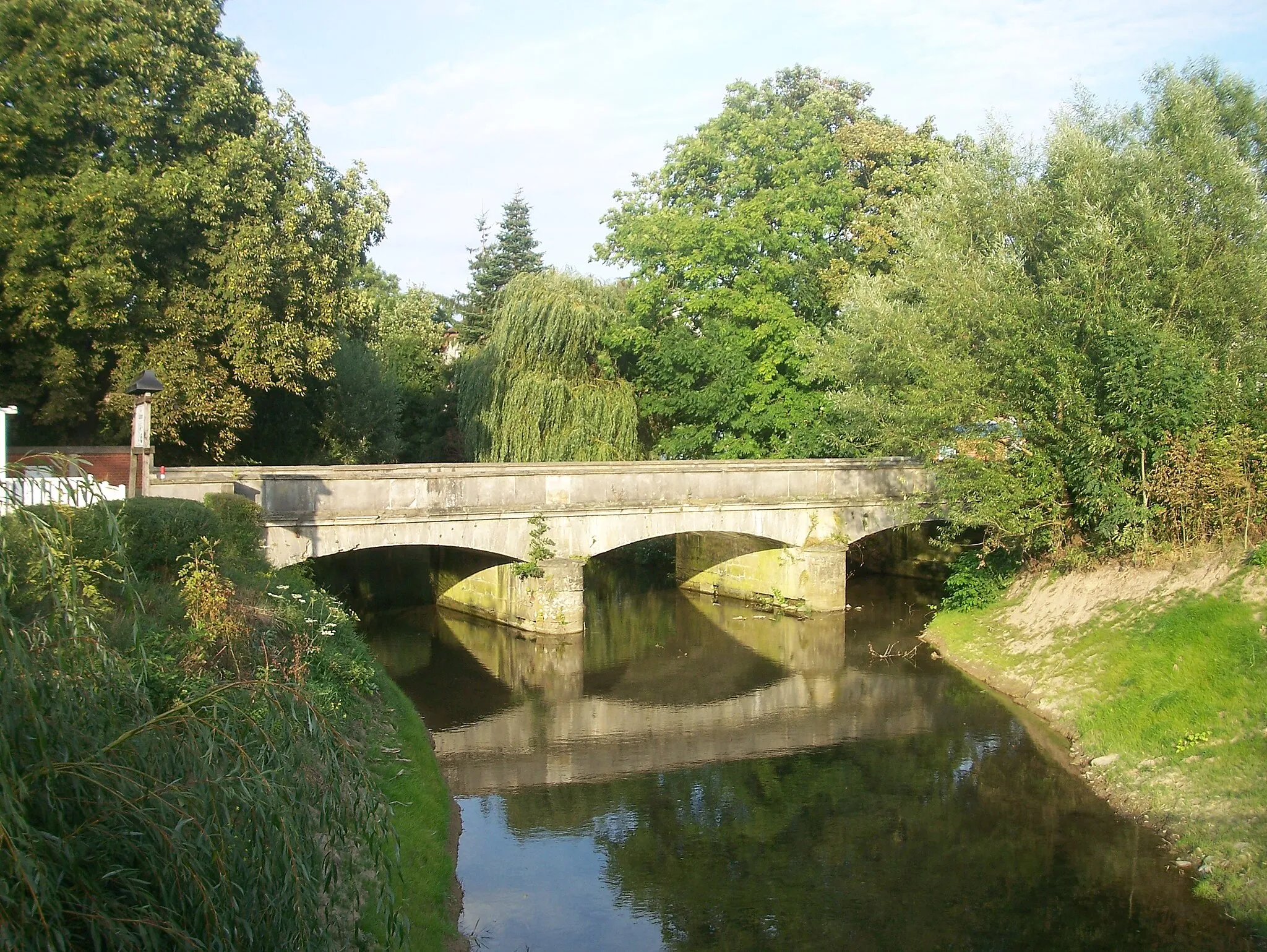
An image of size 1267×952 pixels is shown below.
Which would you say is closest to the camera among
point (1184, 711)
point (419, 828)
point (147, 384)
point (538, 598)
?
point (419, 828)

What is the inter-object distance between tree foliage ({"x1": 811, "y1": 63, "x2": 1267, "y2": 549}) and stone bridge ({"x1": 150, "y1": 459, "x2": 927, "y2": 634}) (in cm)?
402

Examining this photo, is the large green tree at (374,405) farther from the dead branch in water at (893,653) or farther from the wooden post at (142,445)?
the dead branch in water at (893,653)

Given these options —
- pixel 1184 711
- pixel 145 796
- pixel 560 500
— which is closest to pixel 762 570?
pixel 560 500

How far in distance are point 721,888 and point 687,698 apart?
25.6ft

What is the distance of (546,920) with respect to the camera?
34.4ft

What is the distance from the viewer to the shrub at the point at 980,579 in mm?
A: 22141

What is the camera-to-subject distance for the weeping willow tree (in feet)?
93.7

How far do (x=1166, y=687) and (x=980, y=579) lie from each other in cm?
785

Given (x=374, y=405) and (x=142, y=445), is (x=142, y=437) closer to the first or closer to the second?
(x=142, y=445)

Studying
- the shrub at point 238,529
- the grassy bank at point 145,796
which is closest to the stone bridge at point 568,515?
the shrub at point 238,529

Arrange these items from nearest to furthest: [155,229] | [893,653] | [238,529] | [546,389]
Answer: [238,529] → [155,229] → [893,653] → [546,389]

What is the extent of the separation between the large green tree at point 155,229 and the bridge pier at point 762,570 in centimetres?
1180

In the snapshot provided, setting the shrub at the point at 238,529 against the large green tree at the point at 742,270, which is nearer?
the shrub at the point at 238,529

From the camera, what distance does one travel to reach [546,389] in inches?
1126
